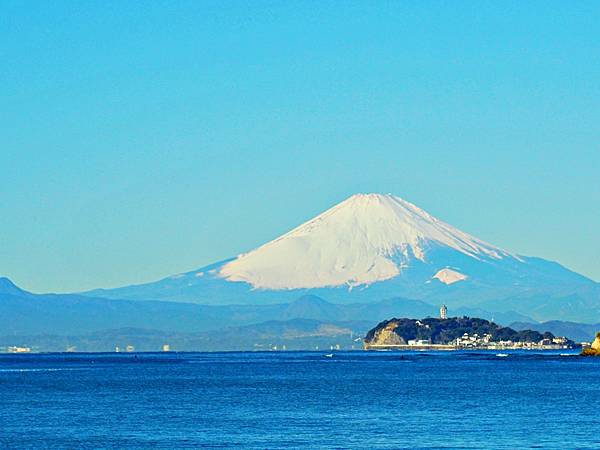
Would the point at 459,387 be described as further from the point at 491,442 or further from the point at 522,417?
the point at 491,442

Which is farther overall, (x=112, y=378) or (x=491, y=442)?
(x=112, y=378)

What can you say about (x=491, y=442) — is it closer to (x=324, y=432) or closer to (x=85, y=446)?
(x=324, y=432)

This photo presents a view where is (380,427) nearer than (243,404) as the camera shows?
Yes

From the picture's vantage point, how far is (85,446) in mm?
71375

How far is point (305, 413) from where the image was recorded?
9031 cm

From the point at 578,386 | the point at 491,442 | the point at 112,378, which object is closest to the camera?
the point at 491,442

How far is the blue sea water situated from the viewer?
239 feet

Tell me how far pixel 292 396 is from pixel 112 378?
49992mm

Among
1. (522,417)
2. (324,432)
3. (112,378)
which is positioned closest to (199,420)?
(324,432)

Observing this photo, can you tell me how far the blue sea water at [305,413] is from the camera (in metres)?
72.9

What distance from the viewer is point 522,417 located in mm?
85812

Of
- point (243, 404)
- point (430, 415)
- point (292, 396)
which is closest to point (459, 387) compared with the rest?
point (292, 396)

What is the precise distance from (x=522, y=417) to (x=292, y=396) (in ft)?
91.0

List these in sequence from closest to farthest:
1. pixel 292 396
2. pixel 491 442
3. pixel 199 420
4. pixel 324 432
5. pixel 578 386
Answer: pixel 491 442
pixel 324 432
pixel 199 420
pixel 292 396
pixel 578 386
